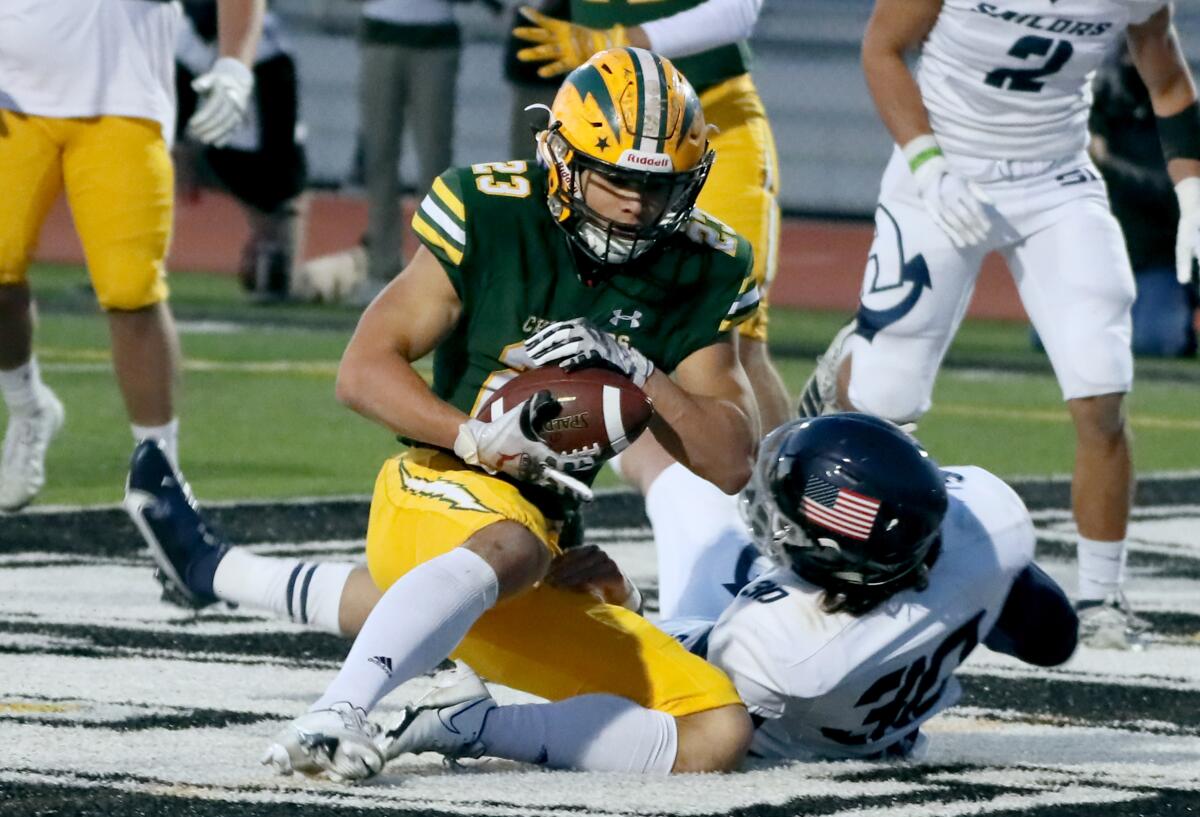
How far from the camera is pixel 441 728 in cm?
409

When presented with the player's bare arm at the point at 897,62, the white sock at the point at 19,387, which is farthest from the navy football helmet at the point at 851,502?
the white sock at the point at 19,387

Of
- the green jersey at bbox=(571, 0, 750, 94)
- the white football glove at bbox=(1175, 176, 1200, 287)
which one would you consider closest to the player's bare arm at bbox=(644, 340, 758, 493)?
the white football glove at bbox=(1175, 176, 1200, 287)

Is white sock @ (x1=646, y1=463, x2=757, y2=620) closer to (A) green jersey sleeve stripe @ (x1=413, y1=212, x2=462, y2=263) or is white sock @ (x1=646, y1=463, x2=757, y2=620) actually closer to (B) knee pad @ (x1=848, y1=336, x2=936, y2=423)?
(A) green jersey sleeve stripe @ (x1=413, y1=212, x2=462, y2=263)

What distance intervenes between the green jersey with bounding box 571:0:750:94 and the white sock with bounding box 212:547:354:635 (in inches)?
96.4

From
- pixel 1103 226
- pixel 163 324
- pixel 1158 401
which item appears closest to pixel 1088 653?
pixel 1103 226

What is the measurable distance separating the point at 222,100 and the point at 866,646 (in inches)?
121

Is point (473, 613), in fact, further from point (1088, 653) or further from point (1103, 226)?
point (1103, 226)

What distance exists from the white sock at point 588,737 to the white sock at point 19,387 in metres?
3.15

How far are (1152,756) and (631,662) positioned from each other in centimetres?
90

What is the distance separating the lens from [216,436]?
28.5 feet

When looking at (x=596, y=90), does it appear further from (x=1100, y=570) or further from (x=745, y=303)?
(x=1100, y=570)

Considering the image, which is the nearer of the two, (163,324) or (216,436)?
(163,324)

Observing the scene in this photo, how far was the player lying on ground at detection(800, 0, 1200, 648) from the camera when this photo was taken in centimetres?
583

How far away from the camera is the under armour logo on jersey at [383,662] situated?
12.7 feet
